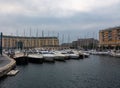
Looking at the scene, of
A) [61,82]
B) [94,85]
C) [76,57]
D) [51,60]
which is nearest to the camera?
[94,85]

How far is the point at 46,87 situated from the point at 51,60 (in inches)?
2016

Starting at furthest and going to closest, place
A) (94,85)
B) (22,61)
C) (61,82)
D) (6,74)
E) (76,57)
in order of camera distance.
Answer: (76,57)
(22,61)
(6,74)
(61,82)
(94,85)

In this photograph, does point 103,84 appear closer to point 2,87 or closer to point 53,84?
point 53,84

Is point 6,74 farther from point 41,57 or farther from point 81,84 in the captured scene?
point 41,57

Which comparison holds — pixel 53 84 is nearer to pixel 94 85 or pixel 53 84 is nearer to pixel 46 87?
pixel 46 87

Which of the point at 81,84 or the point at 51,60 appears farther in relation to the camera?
the point at 51,60

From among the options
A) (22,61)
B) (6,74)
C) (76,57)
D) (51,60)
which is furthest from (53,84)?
(76,57)

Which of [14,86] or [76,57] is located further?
[76,57]

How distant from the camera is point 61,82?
4394 centimetres

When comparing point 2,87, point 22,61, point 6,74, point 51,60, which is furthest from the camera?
point 51,60

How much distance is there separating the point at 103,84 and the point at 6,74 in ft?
57.3

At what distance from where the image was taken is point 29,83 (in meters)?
42.6

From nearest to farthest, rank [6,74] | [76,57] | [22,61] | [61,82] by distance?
[61,82], [6,74], [22,61], [76,57]

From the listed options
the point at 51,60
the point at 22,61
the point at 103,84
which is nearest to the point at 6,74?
the point at 103,84
